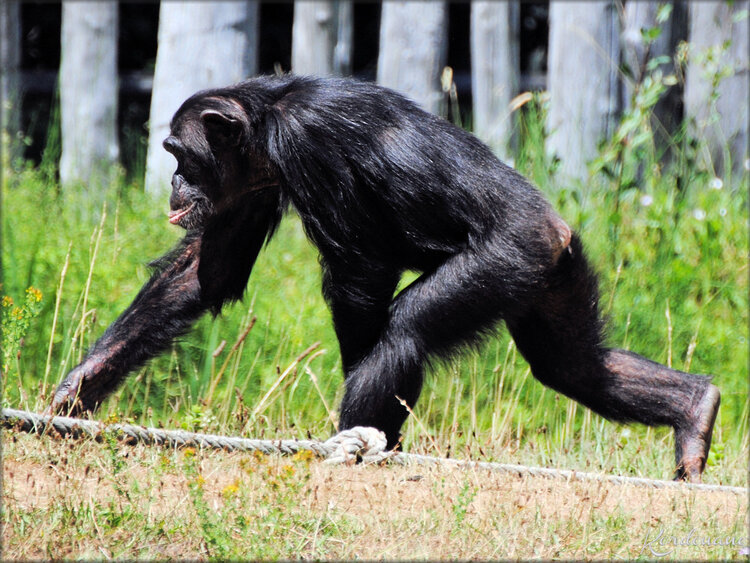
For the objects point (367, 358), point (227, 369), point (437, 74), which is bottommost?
point (227, 369)

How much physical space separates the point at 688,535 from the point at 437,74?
5163 millimetres

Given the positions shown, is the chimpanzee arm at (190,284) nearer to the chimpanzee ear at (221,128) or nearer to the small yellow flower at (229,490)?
the chimpanzee ear at (221,128)

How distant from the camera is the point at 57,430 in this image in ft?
10.7

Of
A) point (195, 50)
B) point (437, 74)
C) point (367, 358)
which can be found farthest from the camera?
point (437, 74)

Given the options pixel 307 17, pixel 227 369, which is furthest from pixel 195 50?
pixel 227 369

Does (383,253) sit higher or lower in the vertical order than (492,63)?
lower

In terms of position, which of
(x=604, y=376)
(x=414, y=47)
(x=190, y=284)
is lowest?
(x=604, y=376)

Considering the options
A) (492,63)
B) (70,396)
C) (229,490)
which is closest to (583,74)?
(492,63)

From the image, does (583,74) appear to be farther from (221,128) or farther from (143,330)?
(143,330)

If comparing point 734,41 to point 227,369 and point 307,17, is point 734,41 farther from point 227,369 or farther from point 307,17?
point 227,369

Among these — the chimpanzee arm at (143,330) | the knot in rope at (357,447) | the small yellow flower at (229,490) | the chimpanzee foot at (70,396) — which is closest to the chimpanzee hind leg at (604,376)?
the knot in rope at (357,447)

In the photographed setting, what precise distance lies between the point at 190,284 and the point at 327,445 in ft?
3.43

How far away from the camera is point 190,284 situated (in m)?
3.91

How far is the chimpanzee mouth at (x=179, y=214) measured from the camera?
3.74 m
